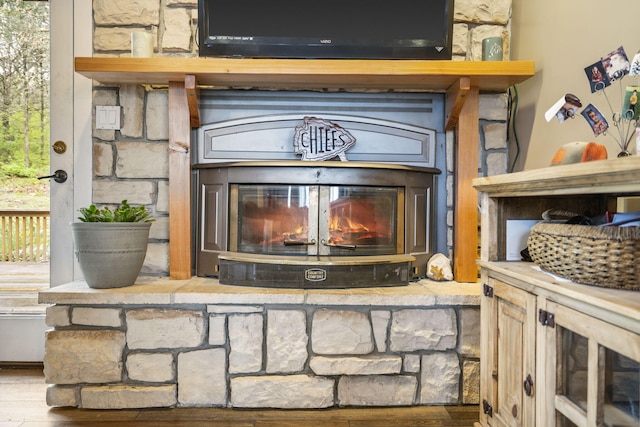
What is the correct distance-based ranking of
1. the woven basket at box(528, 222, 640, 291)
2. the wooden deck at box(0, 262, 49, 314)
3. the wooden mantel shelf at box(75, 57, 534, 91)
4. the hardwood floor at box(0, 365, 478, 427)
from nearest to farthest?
the woven basket at box(528, 222, 640, 291) → the hardwood floor at box(0, 365, 478, 427) → the wooden mantel shelf at box(75, 57, 534, 91) → the wooden deck at box(0, 262, 49, 314)

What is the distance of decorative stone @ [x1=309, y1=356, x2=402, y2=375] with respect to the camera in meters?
1.96

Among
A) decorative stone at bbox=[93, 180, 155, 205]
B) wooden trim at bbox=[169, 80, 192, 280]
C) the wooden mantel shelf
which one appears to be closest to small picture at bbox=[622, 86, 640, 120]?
the wooden mantel shelf

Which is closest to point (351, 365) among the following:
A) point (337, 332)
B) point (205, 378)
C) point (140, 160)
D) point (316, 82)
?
point (337, 332)

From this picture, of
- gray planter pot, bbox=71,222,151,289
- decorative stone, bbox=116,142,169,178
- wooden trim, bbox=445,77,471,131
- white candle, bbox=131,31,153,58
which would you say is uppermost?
white candle, bbox=131,31,153,58

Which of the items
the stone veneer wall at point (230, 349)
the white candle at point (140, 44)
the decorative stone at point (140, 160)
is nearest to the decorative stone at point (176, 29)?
the white candle at point (140, 44)

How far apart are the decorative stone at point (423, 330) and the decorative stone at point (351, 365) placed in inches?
2.9

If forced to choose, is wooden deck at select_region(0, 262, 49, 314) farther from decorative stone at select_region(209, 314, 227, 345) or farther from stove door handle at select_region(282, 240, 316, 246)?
stove door handle at select_region(282, 240, 316, 246)

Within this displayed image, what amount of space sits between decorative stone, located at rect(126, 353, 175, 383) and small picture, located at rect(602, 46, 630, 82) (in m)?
1.81

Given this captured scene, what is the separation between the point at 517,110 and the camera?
245 centimetres

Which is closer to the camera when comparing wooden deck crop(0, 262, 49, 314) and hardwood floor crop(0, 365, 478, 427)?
hardwood floor crop(0, 365, 478, 427)

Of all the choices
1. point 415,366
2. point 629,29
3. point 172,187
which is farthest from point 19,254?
point 629,29

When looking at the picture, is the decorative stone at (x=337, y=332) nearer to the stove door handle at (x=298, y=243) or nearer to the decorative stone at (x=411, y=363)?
the decorative stone at (x=411, y=363)

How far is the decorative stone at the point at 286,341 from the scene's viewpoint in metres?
1.97

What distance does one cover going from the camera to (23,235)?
8.35 feet
